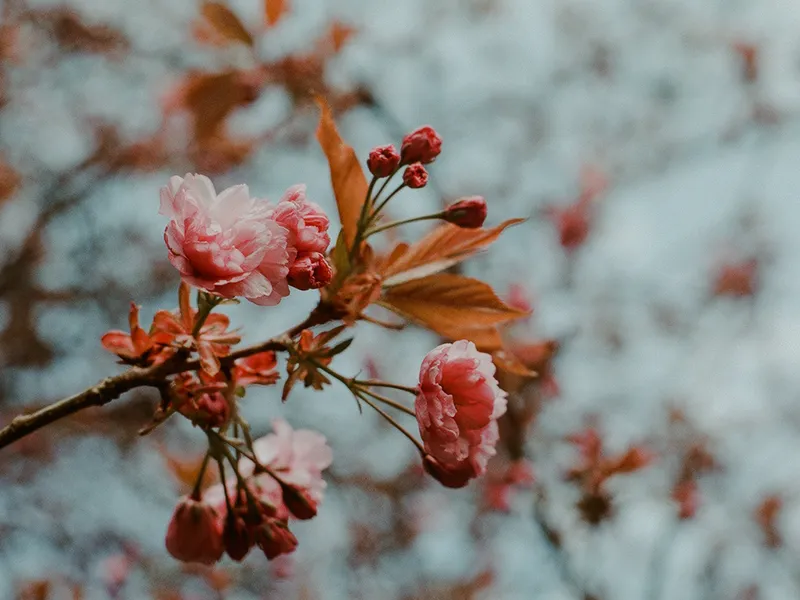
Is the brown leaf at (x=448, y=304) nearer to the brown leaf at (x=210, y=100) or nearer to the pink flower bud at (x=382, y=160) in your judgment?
the pink flower bud at (x=382, y=160)

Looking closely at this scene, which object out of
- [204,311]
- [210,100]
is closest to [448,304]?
[204,311]

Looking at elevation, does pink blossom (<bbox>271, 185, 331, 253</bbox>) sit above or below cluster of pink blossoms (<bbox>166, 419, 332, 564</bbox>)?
above

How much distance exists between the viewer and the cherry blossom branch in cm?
72

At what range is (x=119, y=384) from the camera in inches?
30.2

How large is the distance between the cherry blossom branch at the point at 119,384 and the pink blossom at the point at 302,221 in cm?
11

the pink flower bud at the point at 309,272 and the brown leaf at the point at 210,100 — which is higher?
the pink flower bud at the point at 309,272

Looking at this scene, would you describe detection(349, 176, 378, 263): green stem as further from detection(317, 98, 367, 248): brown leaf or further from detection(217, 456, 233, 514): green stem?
detection(217, 456, 233, 514): green stem

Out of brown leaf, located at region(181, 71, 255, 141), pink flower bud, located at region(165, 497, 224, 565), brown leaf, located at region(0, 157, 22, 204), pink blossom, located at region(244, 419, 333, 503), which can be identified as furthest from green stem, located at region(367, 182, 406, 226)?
brown leaf, located at region(0, 157, 22, 204)

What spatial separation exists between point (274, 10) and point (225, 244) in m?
1.12

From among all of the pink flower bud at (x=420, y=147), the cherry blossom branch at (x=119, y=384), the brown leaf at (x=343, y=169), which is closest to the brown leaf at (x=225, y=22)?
the brown leaf at (x=343, y=169)

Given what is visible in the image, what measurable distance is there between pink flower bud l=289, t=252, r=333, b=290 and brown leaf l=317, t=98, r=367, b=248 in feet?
0.56

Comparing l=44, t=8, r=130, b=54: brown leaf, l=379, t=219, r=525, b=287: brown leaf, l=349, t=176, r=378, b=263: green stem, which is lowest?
l=44, t=8, r=130, b=54: brown leaf

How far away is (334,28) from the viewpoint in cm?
A: 225

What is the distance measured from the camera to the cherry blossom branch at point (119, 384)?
2.36ft
